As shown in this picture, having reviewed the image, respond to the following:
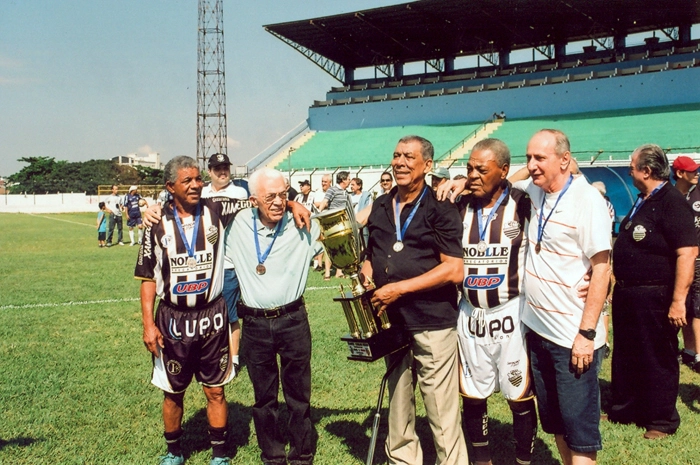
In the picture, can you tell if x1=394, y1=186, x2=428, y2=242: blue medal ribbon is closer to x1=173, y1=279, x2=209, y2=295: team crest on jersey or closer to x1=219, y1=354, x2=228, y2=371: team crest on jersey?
x1=173, y1=279, x2=209, y2=295: team crest on jersey

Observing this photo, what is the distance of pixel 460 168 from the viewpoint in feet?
102

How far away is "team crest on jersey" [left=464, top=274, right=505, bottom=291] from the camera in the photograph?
387cm

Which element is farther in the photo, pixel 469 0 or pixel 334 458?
pixel 469 0

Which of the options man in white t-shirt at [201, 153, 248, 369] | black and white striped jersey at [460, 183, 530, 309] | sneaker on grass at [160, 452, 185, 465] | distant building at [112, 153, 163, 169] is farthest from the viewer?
distant building at [112, 153, 163, 169]

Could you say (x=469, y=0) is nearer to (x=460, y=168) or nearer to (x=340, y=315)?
(x=460, y=168)

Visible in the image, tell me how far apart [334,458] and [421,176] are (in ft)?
7.28

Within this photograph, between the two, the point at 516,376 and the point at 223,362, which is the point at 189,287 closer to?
the point at 223,362

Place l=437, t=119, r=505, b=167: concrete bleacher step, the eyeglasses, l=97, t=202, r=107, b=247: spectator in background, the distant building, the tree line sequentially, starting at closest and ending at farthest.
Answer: the eyeglasses, l=97, t=202, r=107, b=247: spectator in background, l=437, t=119, r=505, b=167: concrete bleacher step, the tree line, the distant building

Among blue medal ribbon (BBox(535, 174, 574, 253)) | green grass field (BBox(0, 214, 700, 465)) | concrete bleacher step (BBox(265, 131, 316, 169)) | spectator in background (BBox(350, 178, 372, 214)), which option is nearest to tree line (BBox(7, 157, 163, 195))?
concrete bleacher step (BBox(265, 131, 316, 169))

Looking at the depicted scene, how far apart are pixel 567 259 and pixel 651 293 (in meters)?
1.83

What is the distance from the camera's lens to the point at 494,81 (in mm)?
44625

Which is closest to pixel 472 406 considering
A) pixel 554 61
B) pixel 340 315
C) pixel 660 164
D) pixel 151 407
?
pixel 660 164

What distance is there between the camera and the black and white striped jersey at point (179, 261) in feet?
13.8

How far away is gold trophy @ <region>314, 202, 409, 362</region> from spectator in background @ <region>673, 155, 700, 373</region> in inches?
151
